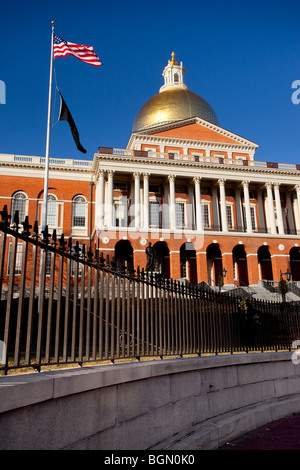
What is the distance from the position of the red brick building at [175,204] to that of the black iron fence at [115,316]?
27.0 metres

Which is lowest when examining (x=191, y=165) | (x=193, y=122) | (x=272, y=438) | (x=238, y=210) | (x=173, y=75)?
(x=272, y=438)

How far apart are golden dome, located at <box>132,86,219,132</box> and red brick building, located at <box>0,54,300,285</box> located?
3801 millimetres

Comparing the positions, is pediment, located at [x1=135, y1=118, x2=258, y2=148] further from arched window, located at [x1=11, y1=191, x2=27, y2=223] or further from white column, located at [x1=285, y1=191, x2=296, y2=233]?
arched window, located at [x1=11, y1=191, x2=27, y2=223]

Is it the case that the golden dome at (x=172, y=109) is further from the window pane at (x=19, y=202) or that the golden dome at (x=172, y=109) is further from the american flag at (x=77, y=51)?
the american flag at (x=77, y=51)

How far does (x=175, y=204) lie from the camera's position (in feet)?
137

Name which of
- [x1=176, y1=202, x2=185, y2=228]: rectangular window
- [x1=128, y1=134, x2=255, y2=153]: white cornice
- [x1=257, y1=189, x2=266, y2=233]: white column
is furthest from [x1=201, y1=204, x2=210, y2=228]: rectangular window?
[x1=128, y1=134, x2=255, y2=153]: white cornice

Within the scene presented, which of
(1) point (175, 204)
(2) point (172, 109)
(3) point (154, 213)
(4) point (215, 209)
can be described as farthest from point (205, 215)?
(2) point (172, 109)

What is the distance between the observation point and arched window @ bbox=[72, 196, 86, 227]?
4056cm

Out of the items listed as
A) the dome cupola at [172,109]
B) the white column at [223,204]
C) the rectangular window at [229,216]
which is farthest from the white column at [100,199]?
the rectangular window at [229,216]

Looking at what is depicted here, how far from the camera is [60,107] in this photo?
17453 millimetres

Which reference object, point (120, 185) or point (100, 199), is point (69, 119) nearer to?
point (100, 199)

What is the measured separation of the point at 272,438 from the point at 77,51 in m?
16.7

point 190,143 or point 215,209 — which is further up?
point 190,143
